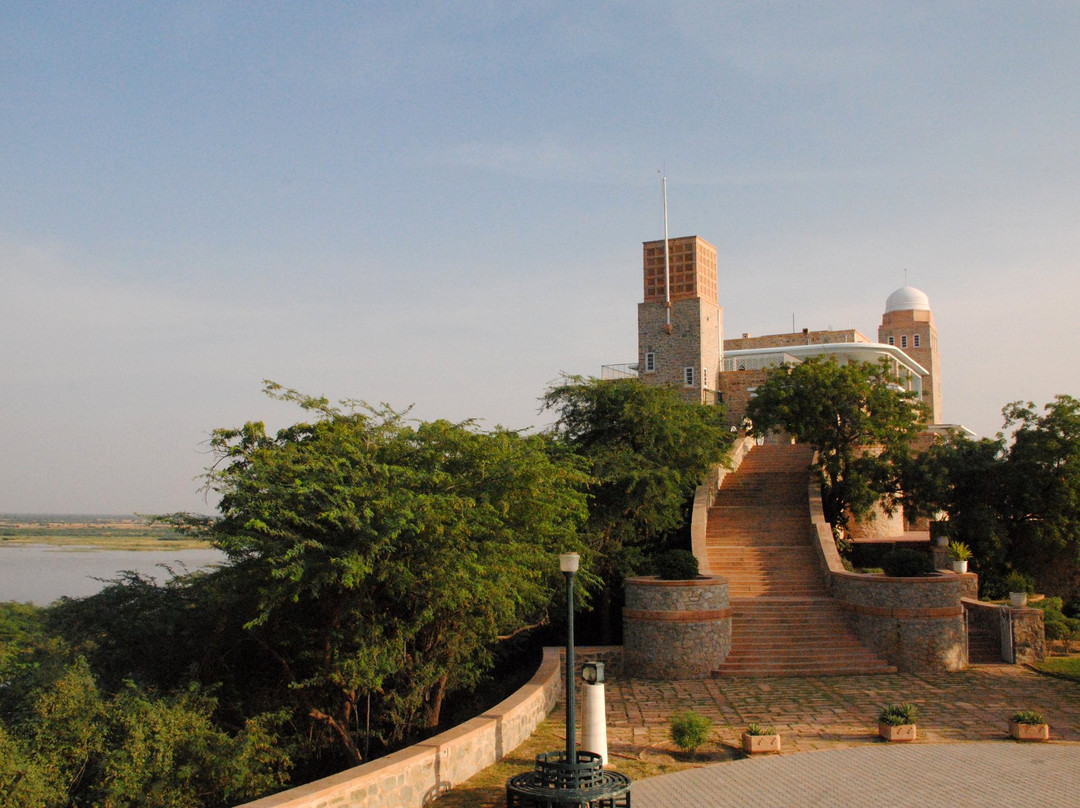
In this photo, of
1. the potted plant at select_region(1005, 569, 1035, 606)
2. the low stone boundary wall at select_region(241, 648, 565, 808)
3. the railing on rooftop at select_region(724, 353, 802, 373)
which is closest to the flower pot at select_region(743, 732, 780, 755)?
the low stone boundary wall at select_region(241, 648, 565, 808)

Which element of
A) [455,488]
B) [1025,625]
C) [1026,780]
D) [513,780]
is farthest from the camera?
[1025,625]

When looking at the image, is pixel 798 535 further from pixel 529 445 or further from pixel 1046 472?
pixel 529 445

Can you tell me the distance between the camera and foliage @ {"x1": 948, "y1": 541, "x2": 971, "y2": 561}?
77.6ft

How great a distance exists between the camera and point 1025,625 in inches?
796

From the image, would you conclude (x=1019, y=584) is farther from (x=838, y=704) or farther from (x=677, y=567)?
(x=838, y=704)

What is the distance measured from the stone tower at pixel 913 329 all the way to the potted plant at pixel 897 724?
2229 inches

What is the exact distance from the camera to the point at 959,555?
23.6 meters

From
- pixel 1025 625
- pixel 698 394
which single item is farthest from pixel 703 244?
pixel 1025 625

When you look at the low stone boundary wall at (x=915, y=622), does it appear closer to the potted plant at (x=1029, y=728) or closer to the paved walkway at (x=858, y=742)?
the paved walkway at (x=858, y=742)

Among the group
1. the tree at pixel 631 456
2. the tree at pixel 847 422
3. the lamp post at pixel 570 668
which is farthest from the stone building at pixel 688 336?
the lamp post at pixel 570 668

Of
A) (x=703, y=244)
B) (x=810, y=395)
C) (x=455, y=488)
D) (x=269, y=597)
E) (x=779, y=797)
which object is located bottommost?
(x=779, y=797)

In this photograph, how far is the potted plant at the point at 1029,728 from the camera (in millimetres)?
13695

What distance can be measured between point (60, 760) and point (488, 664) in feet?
25.7

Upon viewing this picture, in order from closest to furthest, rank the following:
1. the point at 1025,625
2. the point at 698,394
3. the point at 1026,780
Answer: the point at 1026,780 < the point at 1025,625 < the point at 698,394
